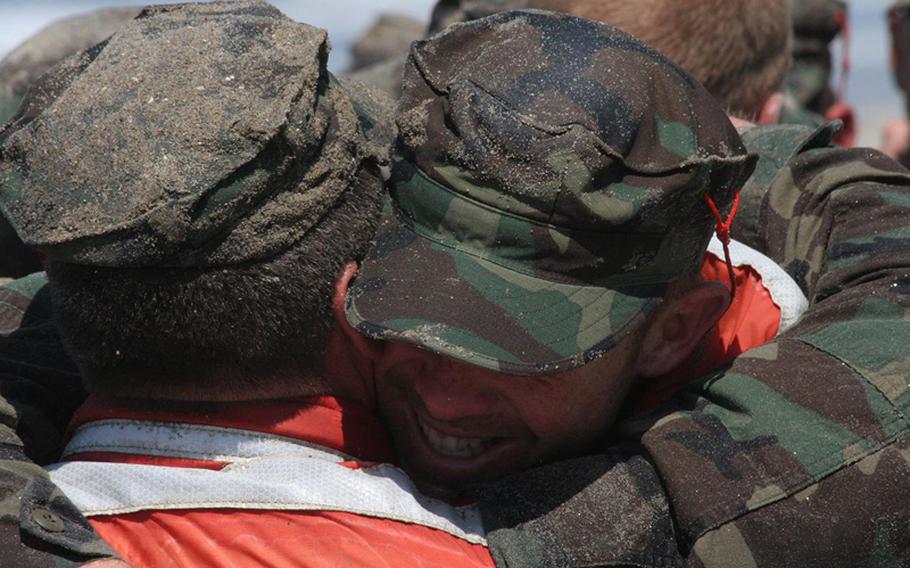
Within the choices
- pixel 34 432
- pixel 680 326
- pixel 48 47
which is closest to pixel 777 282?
A: pixel 680 326

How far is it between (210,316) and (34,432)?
53 cm

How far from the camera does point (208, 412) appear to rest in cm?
194

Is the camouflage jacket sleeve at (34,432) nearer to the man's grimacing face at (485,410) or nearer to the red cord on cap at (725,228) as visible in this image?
the man's grimacing face at (485,410)

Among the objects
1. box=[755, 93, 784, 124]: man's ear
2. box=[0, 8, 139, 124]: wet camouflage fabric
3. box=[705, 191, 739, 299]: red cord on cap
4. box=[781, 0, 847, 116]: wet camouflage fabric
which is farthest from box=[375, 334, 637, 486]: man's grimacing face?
box=[781, 0, 847, 116]: wet camouflage fabric

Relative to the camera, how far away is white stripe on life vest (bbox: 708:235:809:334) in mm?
2324

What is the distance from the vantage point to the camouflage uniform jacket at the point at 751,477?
6.28ft

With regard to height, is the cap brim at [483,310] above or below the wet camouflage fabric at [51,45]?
above

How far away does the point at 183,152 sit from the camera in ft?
5.90

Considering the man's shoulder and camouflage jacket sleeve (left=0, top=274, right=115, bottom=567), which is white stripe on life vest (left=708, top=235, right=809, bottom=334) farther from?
camouflage jacket sleeve (left=0, top=274, right=115, bottom=567)

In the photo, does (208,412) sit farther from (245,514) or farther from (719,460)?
(719,460)

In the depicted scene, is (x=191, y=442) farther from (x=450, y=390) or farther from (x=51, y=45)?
(x=51, y=45)

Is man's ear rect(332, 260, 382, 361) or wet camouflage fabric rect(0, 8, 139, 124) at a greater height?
man's ear rect(332, 260, 382, 361)

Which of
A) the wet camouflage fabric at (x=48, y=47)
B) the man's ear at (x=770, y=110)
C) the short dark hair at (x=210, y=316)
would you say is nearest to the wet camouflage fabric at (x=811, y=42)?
the man's ear at (x=770, y=110)

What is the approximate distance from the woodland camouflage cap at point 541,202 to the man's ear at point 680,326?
108 mm
